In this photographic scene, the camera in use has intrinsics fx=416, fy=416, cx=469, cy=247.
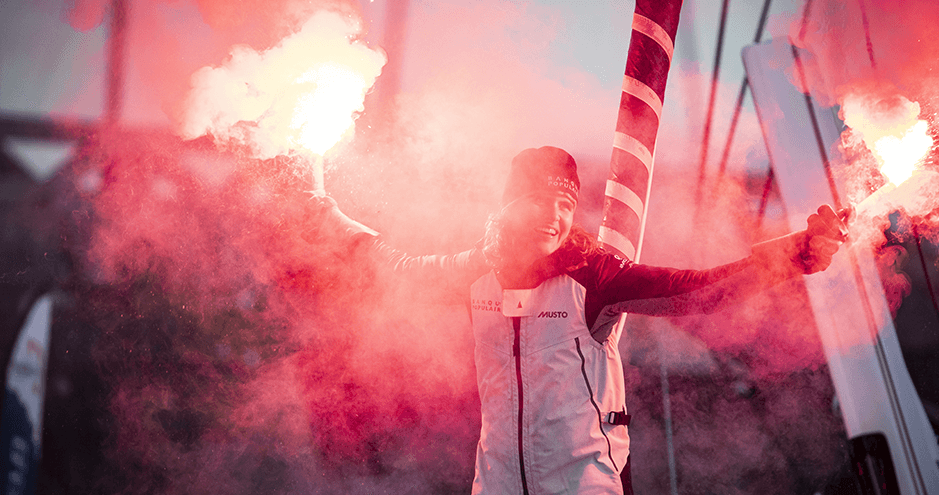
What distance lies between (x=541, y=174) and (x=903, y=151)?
1.20 m

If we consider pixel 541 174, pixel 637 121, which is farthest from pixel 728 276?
pixel 637 121

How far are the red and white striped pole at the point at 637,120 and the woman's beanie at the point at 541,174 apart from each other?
1.44 feet

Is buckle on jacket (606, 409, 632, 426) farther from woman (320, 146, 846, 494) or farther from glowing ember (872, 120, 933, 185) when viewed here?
glowing ember (872, 120, 933, 185)

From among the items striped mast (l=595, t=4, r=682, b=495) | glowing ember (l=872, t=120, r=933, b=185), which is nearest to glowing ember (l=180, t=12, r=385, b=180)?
striped mast (l=595, t=4, r=682, b=495)

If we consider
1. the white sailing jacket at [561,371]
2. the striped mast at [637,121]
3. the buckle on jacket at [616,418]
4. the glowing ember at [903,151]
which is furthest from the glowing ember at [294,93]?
the glowing ember at [903,151]

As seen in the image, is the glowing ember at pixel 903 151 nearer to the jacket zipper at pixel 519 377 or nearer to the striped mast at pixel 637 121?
the striped mast at pixel 637 121

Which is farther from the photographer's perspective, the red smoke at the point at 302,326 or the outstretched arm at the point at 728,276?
the red smoke at the point at 302,326

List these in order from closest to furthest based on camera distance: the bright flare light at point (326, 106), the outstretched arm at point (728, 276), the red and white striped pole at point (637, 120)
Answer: the outstretched arm at point (728, 276) → the bright flare light at point (326, 106) → the red and white striped pole at point (637, 120)

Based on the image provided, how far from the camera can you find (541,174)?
150 centimetres

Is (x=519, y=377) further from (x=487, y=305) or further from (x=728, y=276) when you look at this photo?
(x=728, y=276)

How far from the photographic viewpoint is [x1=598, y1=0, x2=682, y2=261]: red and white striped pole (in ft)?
6.18

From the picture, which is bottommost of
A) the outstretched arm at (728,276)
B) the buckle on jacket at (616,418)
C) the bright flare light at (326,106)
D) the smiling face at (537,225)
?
the buckle on jacket at (616,418)

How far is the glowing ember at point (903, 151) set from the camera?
4.41 ft

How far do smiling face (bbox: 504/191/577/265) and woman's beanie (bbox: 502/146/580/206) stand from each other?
28 mm
